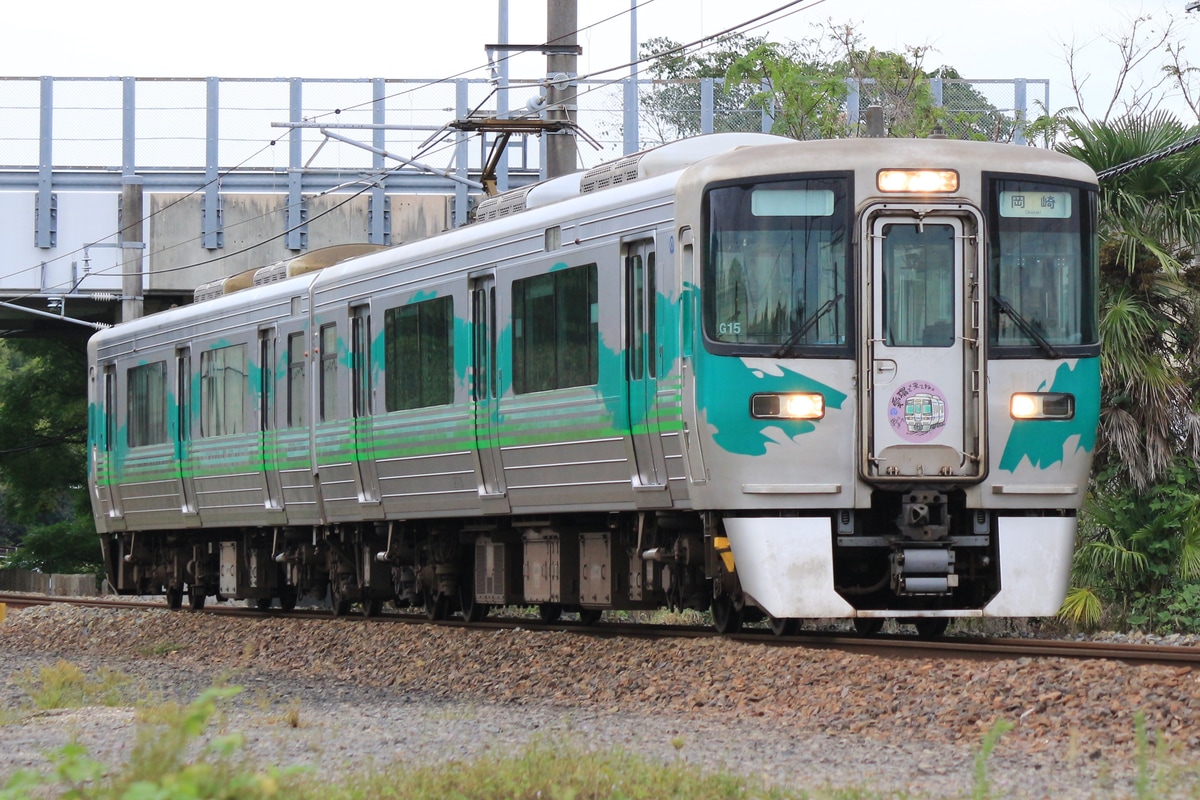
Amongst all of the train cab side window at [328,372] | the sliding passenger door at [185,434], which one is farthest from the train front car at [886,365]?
the sliding passenger door at [185,434]

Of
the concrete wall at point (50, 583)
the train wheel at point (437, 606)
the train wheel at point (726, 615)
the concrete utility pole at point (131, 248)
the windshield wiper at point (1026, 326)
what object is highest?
the concrete utility pole at point (131, 248)

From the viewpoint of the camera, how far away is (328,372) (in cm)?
1673

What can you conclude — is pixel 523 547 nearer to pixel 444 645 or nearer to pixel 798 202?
pixel 444 645

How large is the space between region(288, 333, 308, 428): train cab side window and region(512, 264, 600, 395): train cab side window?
411 centimetres

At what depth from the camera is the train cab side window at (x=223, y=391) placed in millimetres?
18609

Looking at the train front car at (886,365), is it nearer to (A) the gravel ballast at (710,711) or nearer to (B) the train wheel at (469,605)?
(A) the gravel ballast at (710,711)

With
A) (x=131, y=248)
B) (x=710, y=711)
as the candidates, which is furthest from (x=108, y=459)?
(x=710, y=711)

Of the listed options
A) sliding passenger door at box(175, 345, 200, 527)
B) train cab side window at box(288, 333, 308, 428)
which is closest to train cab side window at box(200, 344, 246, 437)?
sliding passenger door at box(175, 345, 200, 527)

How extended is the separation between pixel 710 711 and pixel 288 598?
35.9 ft

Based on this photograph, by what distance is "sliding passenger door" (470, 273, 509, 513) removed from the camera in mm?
13992

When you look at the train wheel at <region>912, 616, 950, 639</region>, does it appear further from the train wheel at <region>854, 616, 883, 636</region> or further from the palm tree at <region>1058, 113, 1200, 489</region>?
the palm tree at <region>1058, 113, 1200, 489</region>

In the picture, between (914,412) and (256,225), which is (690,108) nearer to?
(256,225)

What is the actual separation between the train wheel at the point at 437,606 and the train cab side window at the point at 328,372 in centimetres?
180

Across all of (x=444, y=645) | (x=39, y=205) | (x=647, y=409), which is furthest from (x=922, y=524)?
(x=39, y=205)
